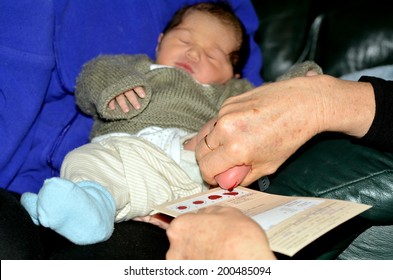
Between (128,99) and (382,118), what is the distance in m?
0.73

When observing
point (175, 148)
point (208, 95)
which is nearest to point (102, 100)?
point (175, 148)

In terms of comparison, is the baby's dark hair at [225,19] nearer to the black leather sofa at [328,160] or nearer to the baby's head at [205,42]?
the baby's head at [205,42]

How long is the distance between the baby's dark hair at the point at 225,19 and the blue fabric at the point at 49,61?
0.07 metres

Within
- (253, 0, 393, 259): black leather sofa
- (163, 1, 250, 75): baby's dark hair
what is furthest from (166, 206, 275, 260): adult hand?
(163, 1, 250, 75): baby's dark hair

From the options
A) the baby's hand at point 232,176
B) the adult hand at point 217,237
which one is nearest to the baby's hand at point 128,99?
the baby's hand at point 232,176

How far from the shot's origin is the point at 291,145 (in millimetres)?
1163

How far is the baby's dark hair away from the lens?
6.23ft

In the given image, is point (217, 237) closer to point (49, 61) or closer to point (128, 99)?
point (128, 99)

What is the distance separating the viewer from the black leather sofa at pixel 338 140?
50.1 inches

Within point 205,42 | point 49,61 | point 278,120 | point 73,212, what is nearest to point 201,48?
point 205,42

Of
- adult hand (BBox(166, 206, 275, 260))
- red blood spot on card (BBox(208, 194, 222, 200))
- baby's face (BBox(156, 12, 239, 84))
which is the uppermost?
baby's face (BBox(156, 12, 239, 84))

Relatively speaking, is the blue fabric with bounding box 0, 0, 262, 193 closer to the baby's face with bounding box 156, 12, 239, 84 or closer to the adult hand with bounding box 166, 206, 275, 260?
the baby's face with bounding box 156, 12, 239, 84

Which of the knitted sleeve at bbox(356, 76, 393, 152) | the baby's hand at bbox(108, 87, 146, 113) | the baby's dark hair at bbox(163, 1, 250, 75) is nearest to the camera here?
the knitted sleeve at bbox(356, 76, 393, 152)

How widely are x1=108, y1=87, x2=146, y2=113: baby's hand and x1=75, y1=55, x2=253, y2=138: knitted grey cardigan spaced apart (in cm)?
2
